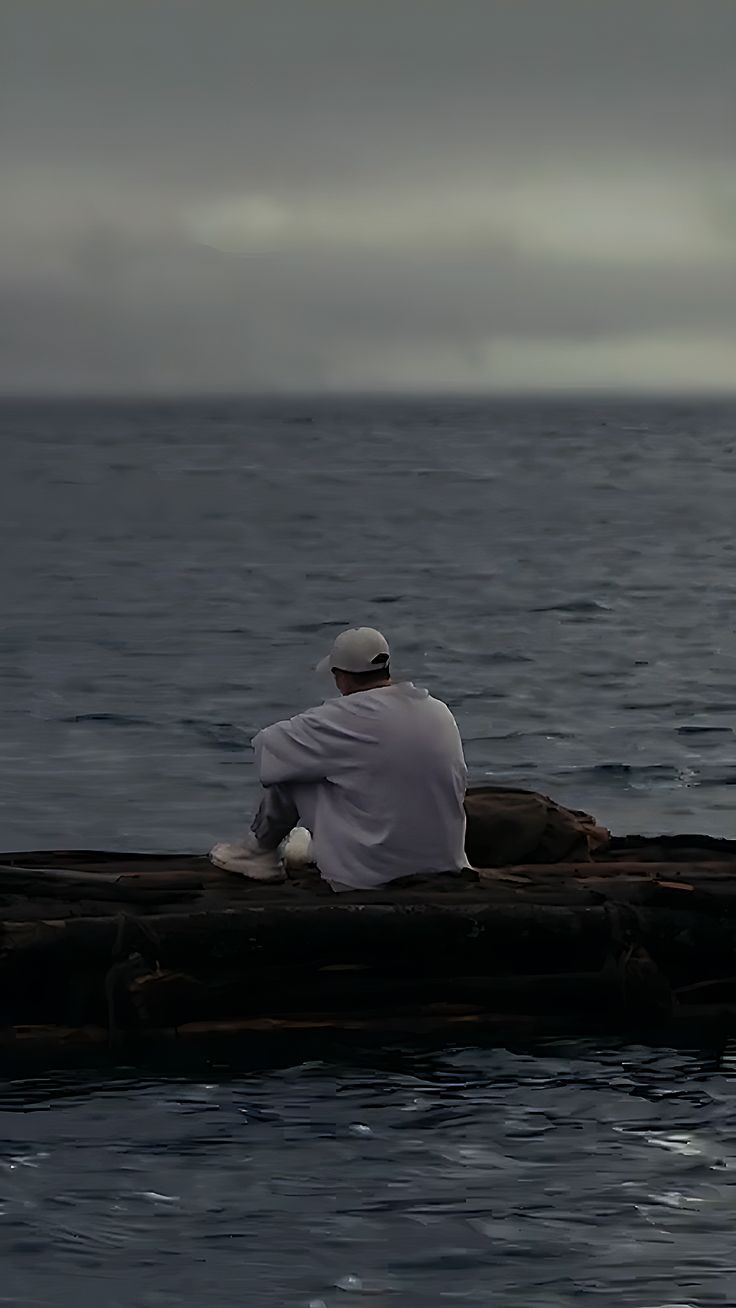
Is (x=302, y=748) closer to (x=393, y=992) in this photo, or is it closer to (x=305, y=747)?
(x=305, y=747)

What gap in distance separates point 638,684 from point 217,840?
1409 cm

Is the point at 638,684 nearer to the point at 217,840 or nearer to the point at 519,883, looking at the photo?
the point at 217,840

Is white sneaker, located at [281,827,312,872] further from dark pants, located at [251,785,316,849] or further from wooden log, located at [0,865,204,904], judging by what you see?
wooden log, located at [0,865,204,904]

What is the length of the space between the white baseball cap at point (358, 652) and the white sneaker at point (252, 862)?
4.18ft

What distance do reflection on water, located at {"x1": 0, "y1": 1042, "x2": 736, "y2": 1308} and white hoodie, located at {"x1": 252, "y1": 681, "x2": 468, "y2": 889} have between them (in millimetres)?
1016

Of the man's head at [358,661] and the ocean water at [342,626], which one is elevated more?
the man's head at [358,661]

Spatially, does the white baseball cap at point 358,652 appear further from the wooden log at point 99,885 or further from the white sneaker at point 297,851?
the wooden log at point 99,885

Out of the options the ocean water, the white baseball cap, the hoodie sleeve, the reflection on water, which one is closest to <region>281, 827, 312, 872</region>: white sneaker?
the hoodie sleeve

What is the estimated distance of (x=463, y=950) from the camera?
10945mm

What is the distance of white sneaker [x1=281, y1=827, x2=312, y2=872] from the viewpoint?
11.6 metres

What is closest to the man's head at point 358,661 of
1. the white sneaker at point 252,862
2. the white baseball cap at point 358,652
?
the white baseball cap at point 358,652

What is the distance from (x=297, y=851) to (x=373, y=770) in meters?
0.96

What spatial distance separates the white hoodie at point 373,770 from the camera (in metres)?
10.8

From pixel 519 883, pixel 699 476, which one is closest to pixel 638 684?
pixel 519 883
